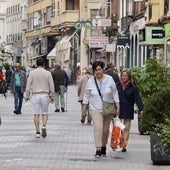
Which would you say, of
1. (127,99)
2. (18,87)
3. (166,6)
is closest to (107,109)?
(127,99)

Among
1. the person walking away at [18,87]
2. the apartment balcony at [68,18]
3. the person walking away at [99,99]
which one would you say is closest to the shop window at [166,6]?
the person walking away at [18,87]

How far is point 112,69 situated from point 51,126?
140 inches

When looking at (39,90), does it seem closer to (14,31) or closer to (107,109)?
(107,109)

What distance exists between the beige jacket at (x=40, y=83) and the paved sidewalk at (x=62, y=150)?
1168 mm

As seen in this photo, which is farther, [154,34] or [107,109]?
[154,34]

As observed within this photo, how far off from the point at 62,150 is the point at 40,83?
290 cm

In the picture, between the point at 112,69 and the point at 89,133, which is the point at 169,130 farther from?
the point at 112,69

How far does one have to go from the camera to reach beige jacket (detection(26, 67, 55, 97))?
19922 mm

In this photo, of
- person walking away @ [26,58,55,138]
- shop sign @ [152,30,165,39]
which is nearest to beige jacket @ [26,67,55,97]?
person walking away @ [26,58,55,138]

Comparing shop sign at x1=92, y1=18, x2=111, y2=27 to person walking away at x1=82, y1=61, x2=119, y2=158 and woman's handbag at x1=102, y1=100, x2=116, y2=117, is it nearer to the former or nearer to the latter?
person walking away at x1=82, y1=61, x2=119, y2=158

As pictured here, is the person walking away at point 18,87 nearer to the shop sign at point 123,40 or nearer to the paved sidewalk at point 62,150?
the paved sidewalk at point 62,150

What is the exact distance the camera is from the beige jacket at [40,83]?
19.9 m

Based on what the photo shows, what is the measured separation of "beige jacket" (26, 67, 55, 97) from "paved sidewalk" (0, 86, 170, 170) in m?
1.17

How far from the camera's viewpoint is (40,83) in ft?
65.4
